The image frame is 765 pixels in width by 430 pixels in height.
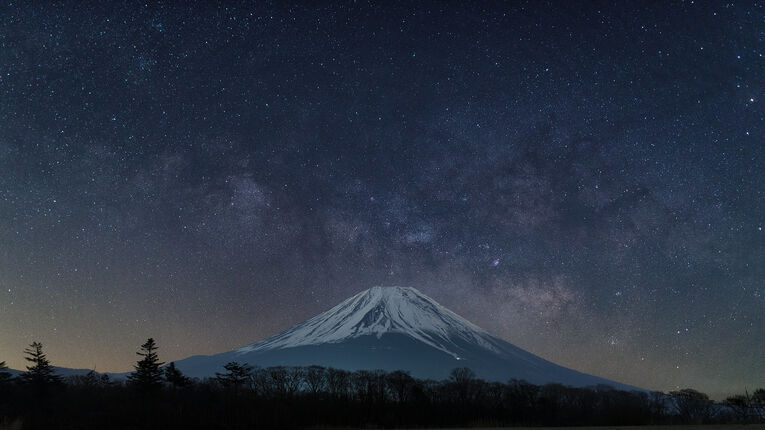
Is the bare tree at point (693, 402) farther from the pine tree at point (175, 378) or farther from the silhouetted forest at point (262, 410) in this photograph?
the pine tree at point (175, 378)

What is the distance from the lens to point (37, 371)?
60094mm

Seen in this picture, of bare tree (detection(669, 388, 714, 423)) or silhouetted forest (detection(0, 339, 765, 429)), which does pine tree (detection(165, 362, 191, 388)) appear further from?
bare tree (detection(669, 388, 714, 423))

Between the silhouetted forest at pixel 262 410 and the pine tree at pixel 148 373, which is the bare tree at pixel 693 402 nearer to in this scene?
the silhouetted forest at pixel 262 410

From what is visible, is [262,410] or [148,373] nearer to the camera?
[262,410]

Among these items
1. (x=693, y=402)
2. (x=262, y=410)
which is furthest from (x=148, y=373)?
(x=693, y=402)

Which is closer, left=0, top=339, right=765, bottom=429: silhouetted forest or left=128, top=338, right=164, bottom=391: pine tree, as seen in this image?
left=0, top=339, right=765, bottom=429: silhouetted forest

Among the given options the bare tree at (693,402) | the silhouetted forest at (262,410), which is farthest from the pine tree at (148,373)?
the bare tree at (693,402)

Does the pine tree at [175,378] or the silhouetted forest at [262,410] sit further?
the pine tree at [175,378]

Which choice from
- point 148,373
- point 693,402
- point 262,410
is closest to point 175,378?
point 148,373

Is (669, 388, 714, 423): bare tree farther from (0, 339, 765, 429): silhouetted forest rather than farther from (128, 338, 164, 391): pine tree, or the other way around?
(128, 338, 164, 391): pine tree

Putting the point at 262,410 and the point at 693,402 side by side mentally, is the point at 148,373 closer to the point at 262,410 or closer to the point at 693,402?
the point at 262,410

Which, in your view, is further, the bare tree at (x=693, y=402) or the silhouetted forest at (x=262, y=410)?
the bare tree at (x=693, y=402)

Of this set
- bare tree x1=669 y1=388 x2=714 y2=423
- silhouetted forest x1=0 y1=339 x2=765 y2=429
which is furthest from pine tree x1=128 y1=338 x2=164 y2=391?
bare tree x1=669 y1=388 x2=714 y2=423

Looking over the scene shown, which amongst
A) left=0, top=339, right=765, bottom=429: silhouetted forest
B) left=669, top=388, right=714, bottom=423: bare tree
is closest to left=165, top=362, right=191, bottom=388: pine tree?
left=0, top=339, right=765, bottom=429: silhouetted forest
